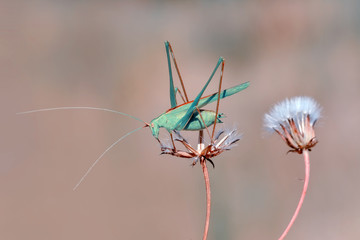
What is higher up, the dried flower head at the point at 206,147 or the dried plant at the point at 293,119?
the dried plant at the point at 293,119

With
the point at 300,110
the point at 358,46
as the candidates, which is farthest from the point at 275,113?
the point at 358,46

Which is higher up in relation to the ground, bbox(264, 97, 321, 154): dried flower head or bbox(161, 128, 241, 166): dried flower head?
bbox(264, 97, 321, 154): dried flower head

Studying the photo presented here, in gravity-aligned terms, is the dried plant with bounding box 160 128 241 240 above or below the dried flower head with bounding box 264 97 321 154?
below

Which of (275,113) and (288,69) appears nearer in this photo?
(275,113)

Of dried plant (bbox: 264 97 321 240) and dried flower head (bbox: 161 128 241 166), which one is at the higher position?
dried plant (bbox: 264 97 321 240)

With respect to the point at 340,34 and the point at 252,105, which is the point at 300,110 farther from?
the point at 340,34
